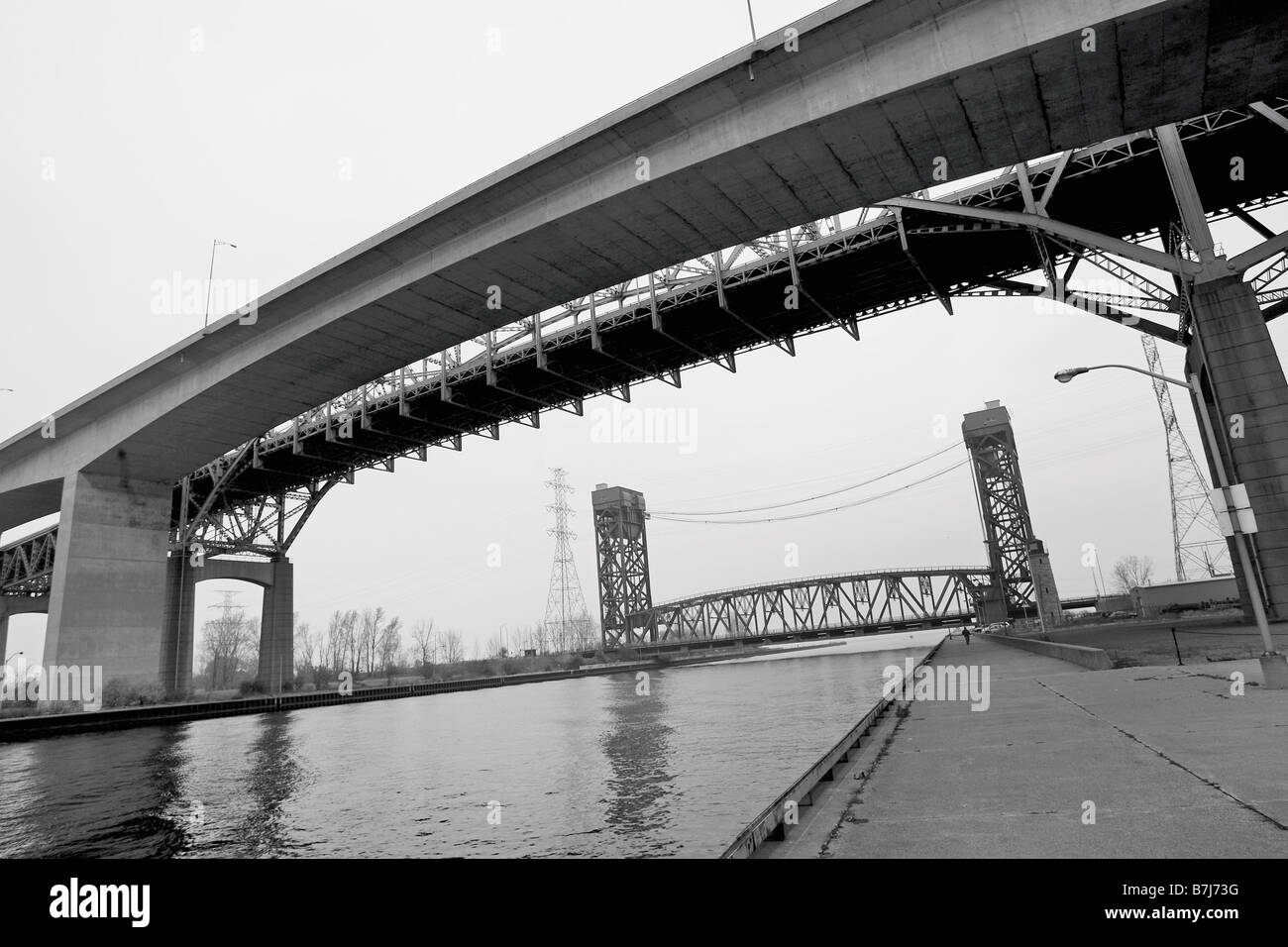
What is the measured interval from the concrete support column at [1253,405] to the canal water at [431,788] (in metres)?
12.7

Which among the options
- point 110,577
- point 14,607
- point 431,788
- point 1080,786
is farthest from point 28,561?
point 1080,786

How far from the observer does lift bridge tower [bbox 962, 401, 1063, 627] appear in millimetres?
86062

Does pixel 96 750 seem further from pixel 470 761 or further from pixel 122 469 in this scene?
pixel 122 469

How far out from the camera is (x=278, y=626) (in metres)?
56.9

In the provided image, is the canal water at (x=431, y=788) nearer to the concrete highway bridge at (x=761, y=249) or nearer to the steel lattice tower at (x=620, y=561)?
the concrete highway bridge at (x=761, y=249)

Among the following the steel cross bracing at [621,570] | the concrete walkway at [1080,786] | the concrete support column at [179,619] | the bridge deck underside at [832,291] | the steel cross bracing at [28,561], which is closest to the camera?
the concrete walkway at [1080,786]

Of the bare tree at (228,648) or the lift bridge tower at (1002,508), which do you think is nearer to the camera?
the lift bridge tower at (1002,508)

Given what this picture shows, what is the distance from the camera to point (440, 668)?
72438mm

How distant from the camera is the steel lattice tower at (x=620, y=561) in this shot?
378 feet

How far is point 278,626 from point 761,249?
46821 mm

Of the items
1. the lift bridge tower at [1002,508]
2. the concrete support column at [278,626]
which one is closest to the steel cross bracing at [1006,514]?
the lift bridge tower at [1002,508]

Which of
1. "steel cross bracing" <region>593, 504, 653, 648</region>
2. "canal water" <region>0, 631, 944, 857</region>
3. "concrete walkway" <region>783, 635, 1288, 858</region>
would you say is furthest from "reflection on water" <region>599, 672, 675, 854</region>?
"steel cross bracing" <region>593, 504, 653, 648</region>

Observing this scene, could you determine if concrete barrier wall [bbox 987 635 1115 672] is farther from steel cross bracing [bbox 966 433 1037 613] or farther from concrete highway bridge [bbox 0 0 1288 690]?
steel cross bracing [bbox 966 433 1037 613]

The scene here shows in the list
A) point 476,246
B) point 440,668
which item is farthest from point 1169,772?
point 440,668
